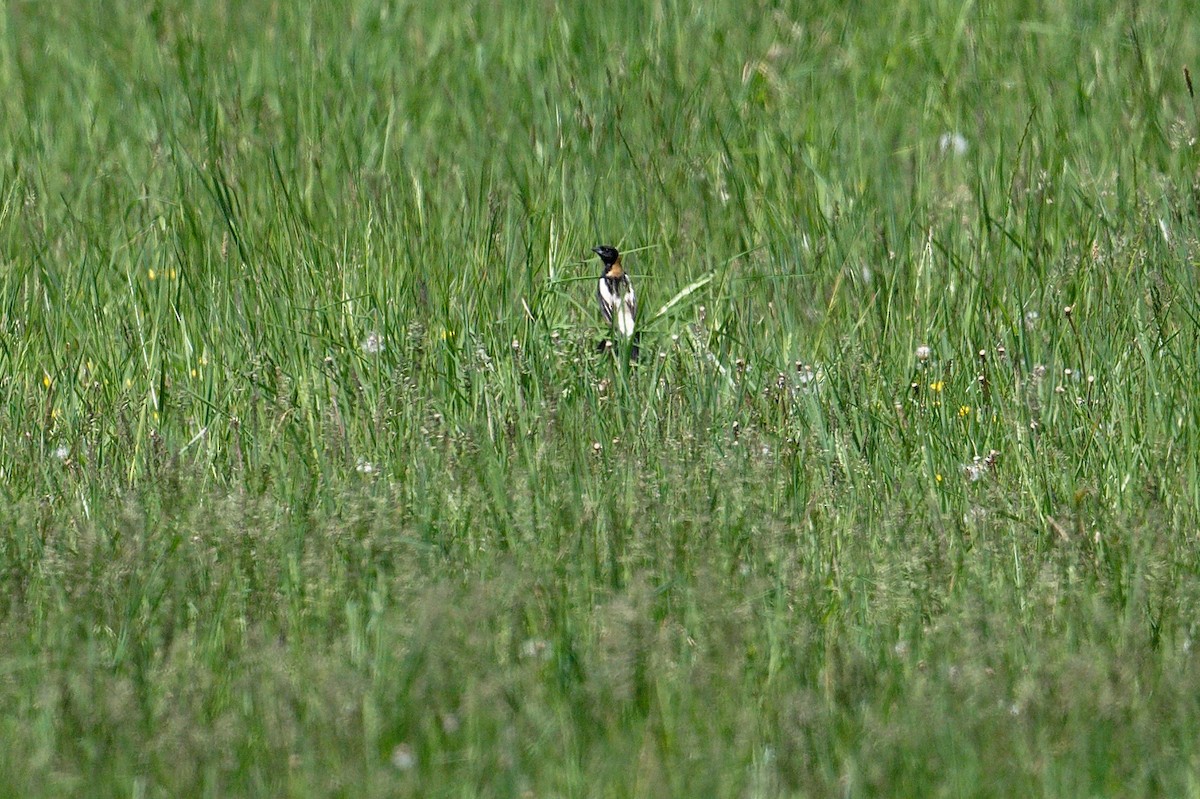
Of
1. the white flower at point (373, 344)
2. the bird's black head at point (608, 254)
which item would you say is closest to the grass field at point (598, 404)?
the white flower at point (373, 344)

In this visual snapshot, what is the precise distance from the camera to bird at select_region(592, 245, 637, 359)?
4387mm

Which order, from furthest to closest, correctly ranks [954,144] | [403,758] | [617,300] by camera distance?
[954,144] < [617,300] < [403,758]

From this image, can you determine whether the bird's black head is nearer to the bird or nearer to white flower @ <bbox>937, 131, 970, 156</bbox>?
the bird

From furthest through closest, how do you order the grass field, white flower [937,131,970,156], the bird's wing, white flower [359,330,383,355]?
1. white flower [937,131,970,156]
2. the bird's wing
3. white flower [359,330,383,355]
4. the grass field

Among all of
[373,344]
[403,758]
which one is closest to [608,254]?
[373,344]

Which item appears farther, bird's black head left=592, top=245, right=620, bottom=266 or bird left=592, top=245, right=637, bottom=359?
bird's black head left=592, top=245, right=620, bottom=266

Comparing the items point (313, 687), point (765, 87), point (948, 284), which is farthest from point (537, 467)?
point (765, 87)

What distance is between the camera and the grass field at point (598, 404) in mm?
2666

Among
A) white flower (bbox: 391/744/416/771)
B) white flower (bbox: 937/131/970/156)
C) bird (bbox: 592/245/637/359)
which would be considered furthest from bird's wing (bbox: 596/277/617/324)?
white flower (bbox: 391/744/416/771)

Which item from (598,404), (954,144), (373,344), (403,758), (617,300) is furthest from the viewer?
(954,144)

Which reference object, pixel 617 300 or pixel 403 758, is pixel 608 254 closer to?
pixel 617 300

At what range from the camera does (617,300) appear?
4.48 m

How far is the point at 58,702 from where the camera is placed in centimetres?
273

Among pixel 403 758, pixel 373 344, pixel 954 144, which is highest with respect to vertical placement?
pixel 954 144
